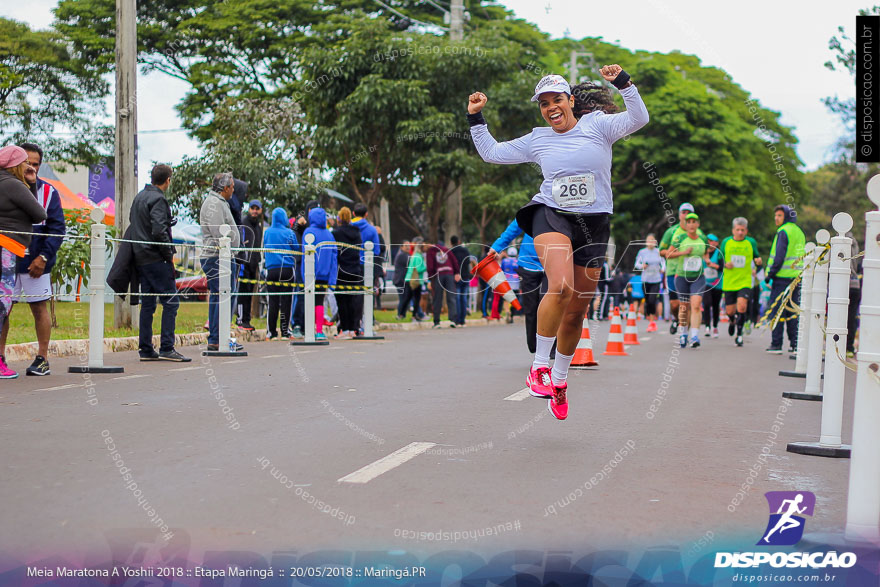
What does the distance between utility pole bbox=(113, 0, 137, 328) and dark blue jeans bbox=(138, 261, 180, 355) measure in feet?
13.5

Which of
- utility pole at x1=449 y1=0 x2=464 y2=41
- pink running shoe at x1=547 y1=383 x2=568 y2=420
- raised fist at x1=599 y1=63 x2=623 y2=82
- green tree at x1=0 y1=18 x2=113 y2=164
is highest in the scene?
utility pole at x1=449 y1=0 x2=464 y2=41

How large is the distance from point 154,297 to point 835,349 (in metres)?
7.64

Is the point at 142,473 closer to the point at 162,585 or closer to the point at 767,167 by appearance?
the point at 162,585

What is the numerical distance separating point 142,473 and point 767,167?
145 ft

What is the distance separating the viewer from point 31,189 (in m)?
9.59

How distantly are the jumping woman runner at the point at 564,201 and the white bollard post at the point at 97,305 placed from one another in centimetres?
446

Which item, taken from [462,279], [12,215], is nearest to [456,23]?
[462,279]

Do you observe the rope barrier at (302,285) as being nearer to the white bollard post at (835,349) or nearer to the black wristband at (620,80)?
the black wristband at (620,80)

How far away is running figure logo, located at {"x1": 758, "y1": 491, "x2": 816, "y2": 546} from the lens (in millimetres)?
4031

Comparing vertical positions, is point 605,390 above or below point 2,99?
below

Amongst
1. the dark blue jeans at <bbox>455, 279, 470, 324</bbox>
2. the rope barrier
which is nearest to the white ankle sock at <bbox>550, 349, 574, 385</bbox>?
the rope barrier

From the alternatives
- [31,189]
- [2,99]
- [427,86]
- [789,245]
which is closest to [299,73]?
[427,86]

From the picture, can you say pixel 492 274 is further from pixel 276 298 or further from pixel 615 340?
pixel 276 298

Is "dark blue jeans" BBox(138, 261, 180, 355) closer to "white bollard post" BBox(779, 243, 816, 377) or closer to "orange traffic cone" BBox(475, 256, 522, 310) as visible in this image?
"orange traffic cone" BBox(475, 256, 522, 310)
